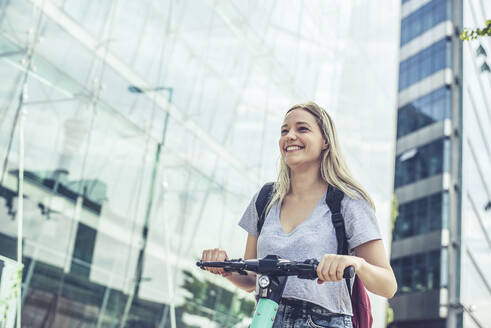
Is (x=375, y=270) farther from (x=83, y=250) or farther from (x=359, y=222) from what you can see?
(x=83, y=250)

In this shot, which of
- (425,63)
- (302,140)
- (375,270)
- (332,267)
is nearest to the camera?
(332,267)

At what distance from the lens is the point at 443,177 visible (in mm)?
30469

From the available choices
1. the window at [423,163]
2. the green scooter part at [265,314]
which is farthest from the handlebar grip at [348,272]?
the window at [423,163]

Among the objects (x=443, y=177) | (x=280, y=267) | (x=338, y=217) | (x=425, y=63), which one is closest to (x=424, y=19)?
(x=425, y=63)

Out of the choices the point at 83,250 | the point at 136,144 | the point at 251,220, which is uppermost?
the point at 136,144

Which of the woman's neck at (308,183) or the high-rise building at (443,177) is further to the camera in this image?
the high-rise building at (443,177)

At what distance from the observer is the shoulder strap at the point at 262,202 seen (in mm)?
2697

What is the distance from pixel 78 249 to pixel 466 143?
87.5 ft

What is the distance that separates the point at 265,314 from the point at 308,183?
2.49 feet

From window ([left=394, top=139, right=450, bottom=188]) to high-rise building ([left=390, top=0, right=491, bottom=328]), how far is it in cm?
5

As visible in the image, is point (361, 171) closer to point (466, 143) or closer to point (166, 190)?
point (166, 190)

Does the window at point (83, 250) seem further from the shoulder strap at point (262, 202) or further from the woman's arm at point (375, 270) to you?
the woman's arm at point (375, 270)

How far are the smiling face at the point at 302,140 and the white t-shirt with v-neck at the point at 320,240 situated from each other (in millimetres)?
179

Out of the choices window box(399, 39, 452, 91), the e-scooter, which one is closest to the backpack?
the e-scooter
